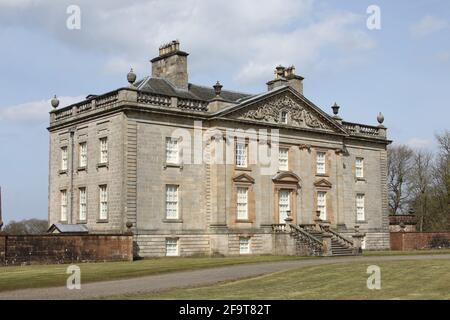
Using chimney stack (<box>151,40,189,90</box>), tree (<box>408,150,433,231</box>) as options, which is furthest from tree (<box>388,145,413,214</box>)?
chimney stack (<box>151,40,189,90</box>)

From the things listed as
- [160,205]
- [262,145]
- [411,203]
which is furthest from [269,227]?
[411,203]

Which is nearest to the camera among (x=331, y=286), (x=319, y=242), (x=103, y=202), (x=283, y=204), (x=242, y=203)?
(x=331, y=286)

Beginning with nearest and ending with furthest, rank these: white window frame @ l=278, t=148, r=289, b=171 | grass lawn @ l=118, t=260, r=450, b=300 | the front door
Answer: grass lawn @ l=118, t=260, r=450, b=300, the front door, white window frame @ l=278, t=148, r=289, b=171

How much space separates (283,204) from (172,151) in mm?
8576

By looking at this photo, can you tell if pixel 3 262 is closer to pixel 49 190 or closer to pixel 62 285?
pixel 62 285

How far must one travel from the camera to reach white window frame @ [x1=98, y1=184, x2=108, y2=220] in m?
36.1

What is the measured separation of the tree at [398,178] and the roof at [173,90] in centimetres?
3496

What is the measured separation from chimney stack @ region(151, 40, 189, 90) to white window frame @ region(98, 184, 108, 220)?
27.9ft

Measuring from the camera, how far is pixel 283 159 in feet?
135

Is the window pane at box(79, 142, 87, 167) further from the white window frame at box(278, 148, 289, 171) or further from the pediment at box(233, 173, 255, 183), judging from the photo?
the white window frame at box(278, 148, 289, 171)

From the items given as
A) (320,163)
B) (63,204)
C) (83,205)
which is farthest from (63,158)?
(320,163)

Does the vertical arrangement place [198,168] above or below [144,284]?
above

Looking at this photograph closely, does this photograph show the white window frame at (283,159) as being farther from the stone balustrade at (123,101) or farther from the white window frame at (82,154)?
the white window frame at (82,154)

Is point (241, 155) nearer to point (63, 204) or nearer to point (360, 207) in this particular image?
point (63, 204)
